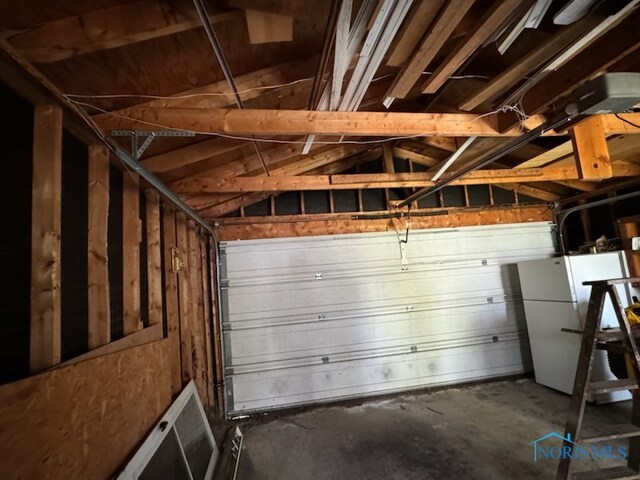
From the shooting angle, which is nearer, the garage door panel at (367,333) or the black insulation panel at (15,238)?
the black insulation panel at (15,238)

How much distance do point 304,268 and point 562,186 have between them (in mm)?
4213

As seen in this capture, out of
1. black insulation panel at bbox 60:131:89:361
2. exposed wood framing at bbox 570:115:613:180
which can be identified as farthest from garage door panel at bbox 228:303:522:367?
exposed wood framing at bbox 570:115:613:180

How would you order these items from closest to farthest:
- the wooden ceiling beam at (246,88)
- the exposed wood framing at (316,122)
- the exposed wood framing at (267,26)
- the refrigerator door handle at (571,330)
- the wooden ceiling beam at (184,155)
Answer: the exposed wood framing at (267,26), the exposed wood framing at (316,122), the wooden ceiling beam at (246,88), the wooden ceiling beam at (184,155), the refrigerator door handle at (571,330)

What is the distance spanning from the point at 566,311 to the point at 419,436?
2.32 m

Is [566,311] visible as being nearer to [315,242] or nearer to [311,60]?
[315,242]

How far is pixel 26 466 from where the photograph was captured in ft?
3.44

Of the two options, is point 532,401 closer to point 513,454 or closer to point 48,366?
point 513,454

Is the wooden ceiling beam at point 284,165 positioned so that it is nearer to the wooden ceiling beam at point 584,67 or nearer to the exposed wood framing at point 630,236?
the wooden ceiling beam at point 584,67

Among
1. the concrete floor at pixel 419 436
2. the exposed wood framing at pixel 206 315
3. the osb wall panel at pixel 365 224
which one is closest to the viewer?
the concrete floor at pixel 419 436

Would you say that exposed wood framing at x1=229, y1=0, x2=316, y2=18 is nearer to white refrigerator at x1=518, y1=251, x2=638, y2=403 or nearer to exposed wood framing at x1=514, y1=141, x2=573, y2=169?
exposed wood framing at x1=514, y1=141, x2=573, y2=169

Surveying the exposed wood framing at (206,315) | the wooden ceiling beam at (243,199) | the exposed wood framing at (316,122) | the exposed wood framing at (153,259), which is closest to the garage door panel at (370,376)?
the exposed wood framing at (206,315)

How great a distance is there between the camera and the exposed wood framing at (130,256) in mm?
2031

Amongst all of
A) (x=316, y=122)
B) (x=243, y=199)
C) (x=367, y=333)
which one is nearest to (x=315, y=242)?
Answer: (x=243, y=199)

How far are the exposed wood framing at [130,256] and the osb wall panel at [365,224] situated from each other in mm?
1998
